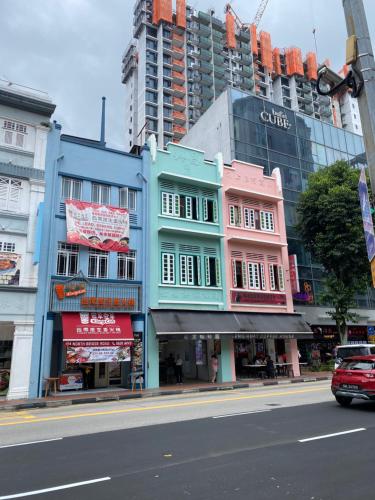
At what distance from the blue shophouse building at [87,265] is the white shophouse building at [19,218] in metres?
0.45

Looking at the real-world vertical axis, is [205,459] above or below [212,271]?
below

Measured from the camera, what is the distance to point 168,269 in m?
23.4

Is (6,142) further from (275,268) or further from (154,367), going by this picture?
(275,268)

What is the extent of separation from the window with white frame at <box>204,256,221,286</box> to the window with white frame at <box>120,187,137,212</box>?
5.39m

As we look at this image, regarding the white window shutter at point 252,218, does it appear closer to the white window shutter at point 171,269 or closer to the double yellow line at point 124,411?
the white window shutter at point 171,269

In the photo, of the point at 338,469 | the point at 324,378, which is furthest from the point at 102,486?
the point at 324,378

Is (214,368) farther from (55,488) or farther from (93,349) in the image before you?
(55,488)

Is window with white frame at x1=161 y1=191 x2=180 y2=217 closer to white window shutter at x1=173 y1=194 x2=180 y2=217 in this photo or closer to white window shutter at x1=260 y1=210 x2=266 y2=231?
white window shutter at x1=173 y1=194 x2=180 y2=217

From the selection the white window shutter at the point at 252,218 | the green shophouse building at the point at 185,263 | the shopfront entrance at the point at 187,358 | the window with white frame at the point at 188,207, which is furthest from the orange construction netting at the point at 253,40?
the shopfront entrance at the point at 187,358

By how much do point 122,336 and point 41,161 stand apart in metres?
9.88

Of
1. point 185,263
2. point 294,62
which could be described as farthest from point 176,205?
point 294,62

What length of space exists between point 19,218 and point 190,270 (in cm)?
975

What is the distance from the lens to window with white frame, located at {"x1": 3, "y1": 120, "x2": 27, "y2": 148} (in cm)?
2073

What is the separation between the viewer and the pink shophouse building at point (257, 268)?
25047 mm
